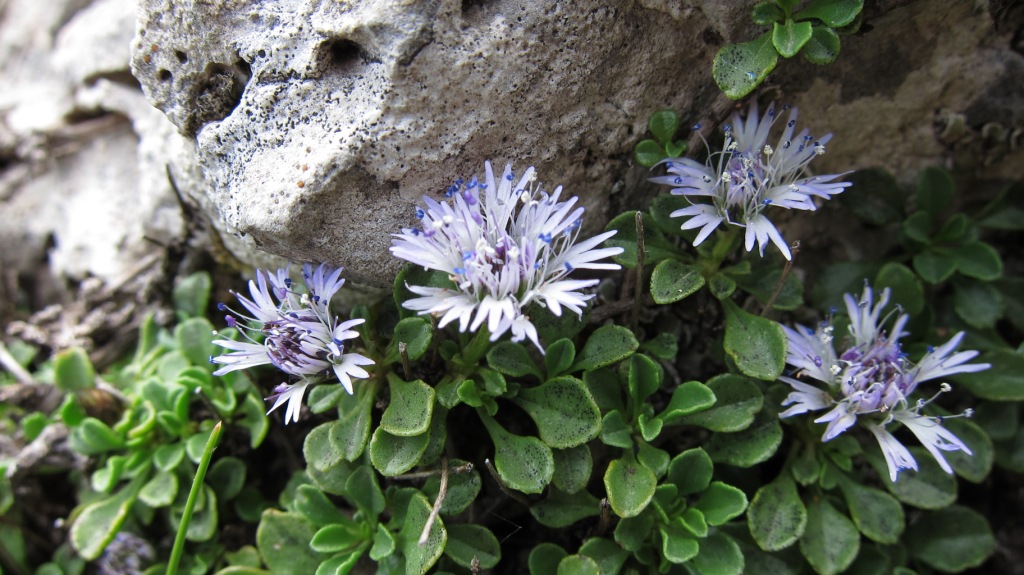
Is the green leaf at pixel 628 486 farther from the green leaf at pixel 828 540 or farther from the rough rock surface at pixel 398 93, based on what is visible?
the rough rock surface at pixel 398 93

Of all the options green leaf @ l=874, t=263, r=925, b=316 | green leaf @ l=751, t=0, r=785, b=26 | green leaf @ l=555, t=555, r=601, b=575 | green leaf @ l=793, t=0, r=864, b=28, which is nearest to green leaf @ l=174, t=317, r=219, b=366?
green leaf @ l=555, t=555, r=601, b=575

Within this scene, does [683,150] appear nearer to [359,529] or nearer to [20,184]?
[359,529]

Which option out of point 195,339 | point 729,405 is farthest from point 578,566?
point 195,339

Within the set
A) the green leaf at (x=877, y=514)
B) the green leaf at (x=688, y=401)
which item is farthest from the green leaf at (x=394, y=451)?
the green leaf at (x=877, y=514)

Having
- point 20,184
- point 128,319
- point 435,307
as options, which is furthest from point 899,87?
point 20,184

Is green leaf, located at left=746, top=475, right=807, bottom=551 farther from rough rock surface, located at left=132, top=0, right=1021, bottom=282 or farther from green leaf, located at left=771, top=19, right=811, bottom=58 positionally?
green leaf, located at left=771, top=19, right=811, bottom=58
